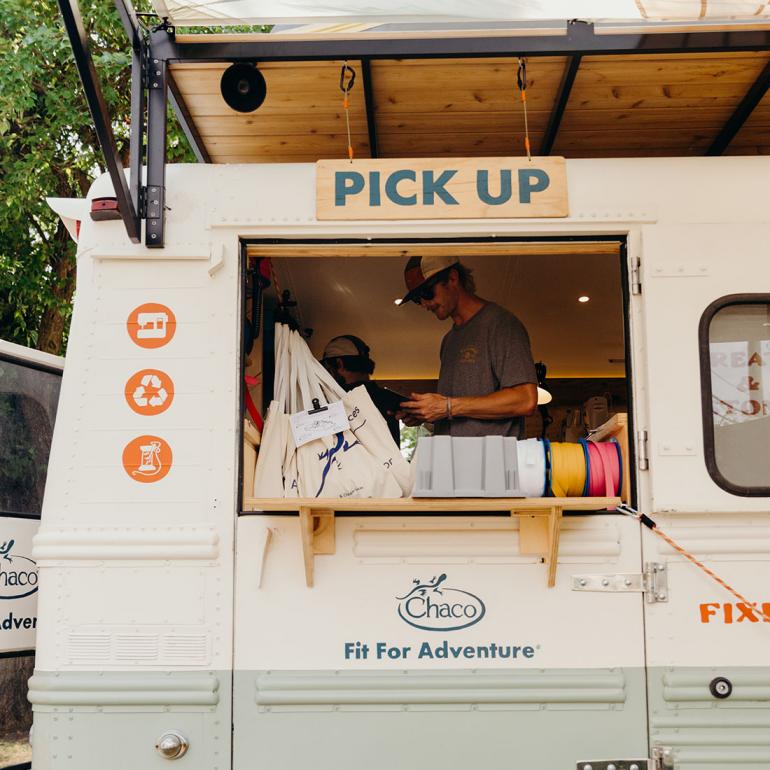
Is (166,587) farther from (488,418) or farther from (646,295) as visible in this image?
(646,295)

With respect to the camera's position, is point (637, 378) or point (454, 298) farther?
point (454, 298)

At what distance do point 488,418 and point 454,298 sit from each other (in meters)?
0.70

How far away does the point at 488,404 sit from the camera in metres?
4.04

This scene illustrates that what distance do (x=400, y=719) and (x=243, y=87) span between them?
2563mm

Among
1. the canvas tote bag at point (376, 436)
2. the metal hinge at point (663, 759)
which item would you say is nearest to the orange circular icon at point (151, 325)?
the canvas tote bag at point (376, 436)

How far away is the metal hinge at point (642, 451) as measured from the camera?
347cm

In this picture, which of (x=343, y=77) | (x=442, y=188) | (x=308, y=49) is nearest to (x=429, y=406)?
(x=442, y=188)

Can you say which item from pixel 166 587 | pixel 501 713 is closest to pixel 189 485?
pixel 166 587

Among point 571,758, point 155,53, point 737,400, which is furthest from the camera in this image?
point 155,53

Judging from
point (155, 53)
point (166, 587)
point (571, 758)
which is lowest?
point (571, 758)

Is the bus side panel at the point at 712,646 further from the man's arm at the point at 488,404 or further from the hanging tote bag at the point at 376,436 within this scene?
the hanging tote bag at the point at 376,436

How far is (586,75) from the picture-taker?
4152 mm

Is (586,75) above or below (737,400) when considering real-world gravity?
above

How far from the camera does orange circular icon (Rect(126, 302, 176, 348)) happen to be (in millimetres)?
3594
